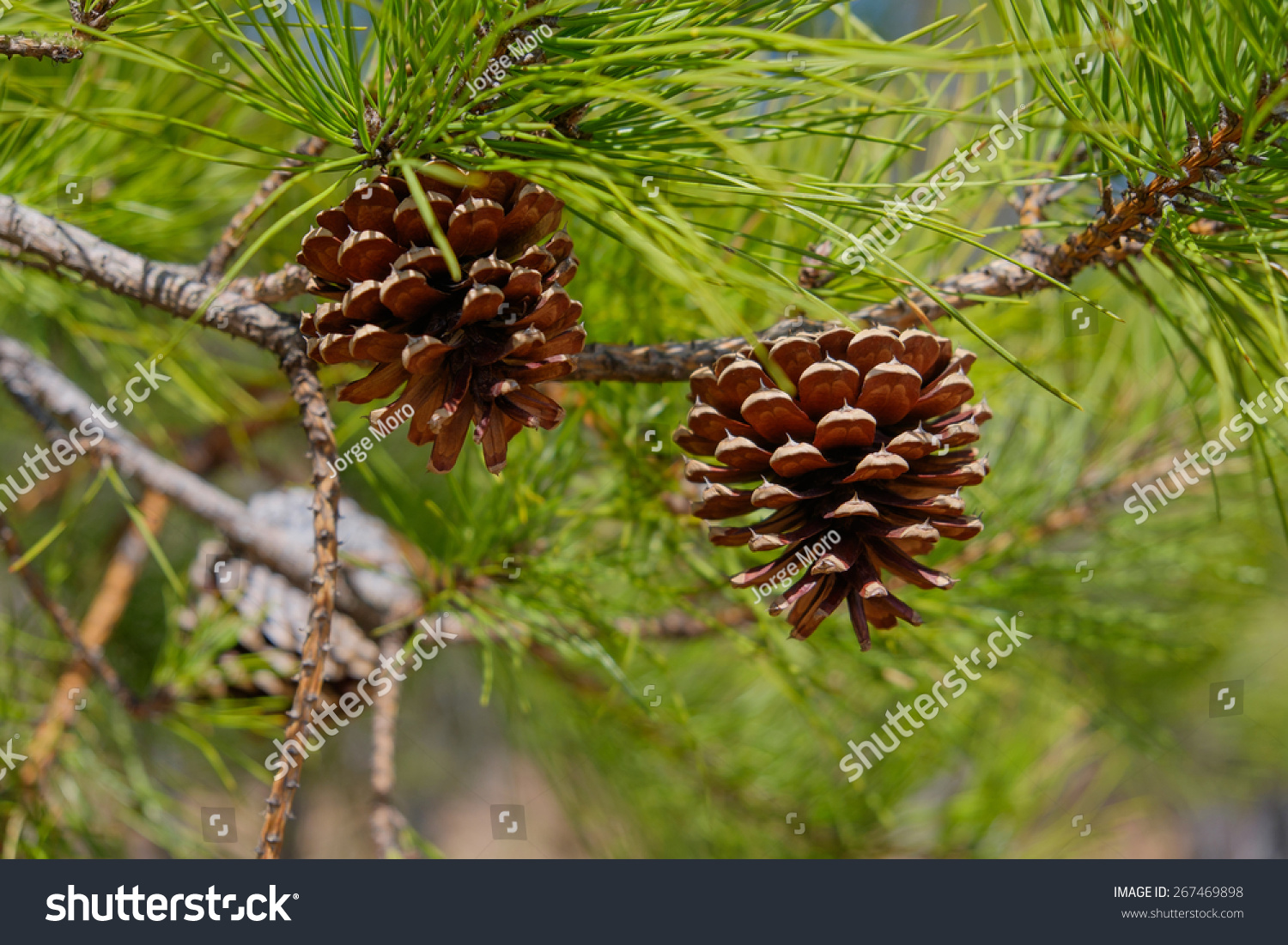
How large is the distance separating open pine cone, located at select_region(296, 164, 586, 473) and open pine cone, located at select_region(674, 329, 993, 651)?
6 centimetres

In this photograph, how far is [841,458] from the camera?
10.4 inches

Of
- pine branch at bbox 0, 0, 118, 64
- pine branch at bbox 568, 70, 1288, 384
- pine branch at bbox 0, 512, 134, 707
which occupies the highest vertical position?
pine branch at bbox 0, 0, 118, 64

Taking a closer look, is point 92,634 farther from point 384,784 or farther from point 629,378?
point 629,378

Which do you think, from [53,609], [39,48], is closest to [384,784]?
[53,609]

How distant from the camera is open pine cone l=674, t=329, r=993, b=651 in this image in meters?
0.25

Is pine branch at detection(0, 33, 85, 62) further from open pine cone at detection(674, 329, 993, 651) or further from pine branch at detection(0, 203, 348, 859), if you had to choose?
open pine cone at detection(674, 329, 993, 651)

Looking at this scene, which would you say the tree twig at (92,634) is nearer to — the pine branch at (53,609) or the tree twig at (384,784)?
the pine branch at (53,609)

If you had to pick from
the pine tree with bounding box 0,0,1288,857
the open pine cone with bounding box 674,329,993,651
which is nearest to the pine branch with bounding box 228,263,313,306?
the pine tree with bounding box 0,0,1288,857

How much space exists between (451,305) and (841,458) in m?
0.13

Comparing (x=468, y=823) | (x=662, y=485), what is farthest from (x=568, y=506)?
(x=468, y=823)

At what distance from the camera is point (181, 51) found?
52 cm

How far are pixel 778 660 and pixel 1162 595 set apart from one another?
40cm
